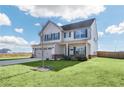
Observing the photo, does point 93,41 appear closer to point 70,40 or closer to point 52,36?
point 70,40

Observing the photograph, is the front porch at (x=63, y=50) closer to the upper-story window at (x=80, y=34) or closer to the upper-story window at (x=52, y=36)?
the upper-story window at (x=80, y=34)

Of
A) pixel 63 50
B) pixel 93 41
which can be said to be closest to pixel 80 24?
pixel 93 41

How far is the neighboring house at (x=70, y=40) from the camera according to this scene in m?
17.2

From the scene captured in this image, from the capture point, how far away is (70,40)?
62.1 feet

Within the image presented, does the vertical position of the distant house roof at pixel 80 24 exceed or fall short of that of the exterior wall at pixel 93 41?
it exceeds it

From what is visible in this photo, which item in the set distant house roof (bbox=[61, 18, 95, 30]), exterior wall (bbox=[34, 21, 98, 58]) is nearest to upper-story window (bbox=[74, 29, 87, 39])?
exterior wall (bbox=[34, 21, 98, 58])

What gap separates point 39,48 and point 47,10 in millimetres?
6995

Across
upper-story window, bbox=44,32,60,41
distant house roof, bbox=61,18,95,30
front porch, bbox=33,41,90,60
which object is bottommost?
front porch, bbox=33,41,90,60

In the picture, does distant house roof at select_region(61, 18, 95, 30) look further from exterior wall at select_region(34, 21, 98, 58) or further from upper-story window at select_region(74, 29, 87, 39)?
upper-story window at select_region(74, 29, 87, 39)

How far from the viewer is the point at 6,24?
14578 millimetres

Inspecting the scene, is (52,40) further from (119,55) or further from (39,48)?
(119,55)

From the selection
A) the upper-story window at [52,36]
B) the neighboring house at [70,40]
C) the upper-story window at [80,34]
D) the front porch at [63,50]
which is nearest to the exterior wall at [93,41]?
the neighboring house at [70,40]

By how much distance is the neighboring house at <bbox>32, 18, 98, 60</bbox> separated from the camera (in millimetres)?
17219
